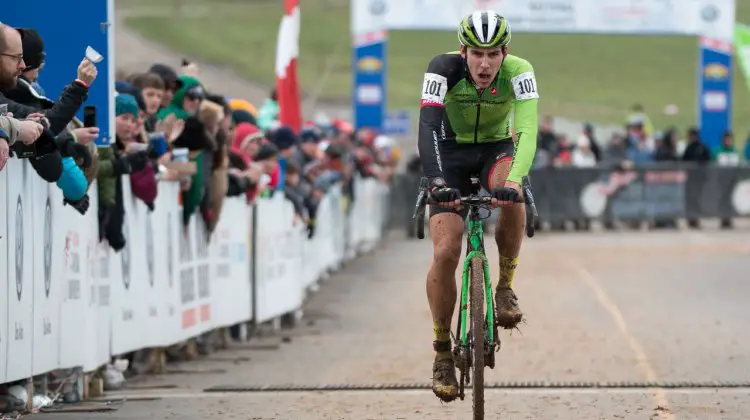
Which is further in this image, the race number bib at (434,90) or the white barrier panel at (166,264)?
the white barrier panel at (166,264)

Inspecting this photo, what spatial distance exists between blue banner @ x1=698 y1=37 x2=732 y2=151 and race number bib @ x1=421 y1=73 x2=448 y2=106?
31.9 metres

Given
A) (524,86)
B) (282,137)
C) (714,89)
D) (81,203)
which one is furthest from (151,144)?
(714,89)

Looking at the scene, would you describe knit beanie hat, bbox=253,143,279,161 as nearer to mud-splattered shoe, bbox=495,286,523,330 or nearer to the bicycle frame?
mud-splattered shoe, bbox=495,286,523,330

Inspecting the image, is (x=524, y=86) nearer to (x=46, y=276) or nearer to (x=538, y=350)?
(x=46, y=276)

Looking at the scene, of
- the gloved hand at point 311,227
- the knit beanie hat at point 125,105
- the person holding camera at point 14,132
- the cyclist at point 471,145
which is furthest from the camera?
the gloved hand at point 311,227

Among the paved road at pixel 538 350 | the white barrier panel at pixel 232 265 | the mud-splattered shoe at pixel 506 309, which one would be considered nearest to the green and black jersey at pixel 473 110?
the mud-splattered shoe at pixel 506 309

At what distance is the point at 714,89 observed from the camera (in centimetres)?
4000

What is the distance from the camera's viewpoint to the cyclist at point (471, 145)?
27.6 feet

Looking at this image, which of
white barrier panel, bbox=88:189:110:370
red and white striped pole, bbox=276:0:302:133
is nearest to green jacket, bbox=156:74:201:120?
white barrier panel, bbox=88:189:110:370

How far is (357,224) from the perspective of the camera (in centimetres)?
2739

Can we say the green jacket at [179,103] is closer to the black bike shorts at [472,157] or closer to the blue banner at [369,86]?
the black bike shorts at [472,157]

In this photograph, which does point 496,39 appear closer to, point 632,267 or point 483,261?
point 483,261

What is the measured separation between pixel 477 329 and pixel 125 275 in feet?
11.9

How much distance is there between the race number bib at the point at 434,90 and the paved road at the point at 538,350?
1.83 m
